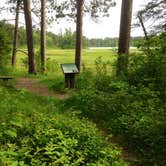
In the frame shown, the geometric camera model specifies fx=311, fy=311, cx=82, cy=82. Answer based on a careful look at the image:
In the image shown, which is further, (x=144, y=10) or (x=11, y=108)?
(x=144, y=10)

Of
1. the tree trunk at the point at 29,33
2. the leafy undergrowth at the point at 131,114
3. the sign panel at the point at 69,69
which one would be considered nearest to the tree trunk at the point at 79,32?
the tree trunk at the point at 29,33

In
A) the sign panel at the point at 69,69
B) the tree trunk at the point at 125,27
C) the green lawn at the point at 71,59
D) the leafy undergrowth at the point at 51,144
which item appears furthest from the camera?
the green lawn at the point at 71,59

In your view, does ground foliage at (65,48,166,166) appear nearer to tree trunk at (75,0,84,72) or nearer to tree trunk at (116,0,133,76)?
tree trunk at (116,0,133,76)

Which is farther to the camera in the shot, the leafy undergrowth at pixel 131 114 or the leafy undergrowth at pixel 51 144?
the leafy undergrowth at pixel 131 114

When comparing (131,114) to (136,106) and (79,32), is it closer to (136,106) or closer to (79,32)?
(136,106)

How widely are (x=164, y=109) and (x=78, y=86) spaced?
5.98m

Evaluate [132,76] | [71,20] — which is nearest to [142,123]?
[132,76]

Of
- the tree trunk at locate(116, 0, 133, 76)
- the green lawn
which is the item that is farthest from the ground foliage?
the green lawn

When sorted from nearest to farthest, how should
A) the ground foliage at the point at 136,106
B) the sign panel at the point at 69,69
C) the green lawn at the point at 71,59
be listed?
the ground foliage at the point at 136,106, the sign panel at the point at 69,69, the green lawn at the point at 71,59

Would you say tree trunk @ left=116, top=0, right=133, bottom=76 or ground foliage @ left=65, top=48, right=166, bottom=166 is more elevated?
tree trunk @ left=116, top=0, right=133, bottom=76

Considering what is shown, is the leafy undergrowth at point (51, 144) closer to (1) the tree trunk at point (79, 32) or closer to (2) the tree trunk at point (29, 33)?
(1) the tree trunk at point (79, 32)

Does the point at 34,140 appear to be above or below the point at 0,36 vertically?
below

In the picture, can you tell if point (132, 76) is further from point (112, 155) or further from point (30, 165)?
point (30, 165)

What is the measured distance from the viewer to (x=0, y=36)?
16703mm
